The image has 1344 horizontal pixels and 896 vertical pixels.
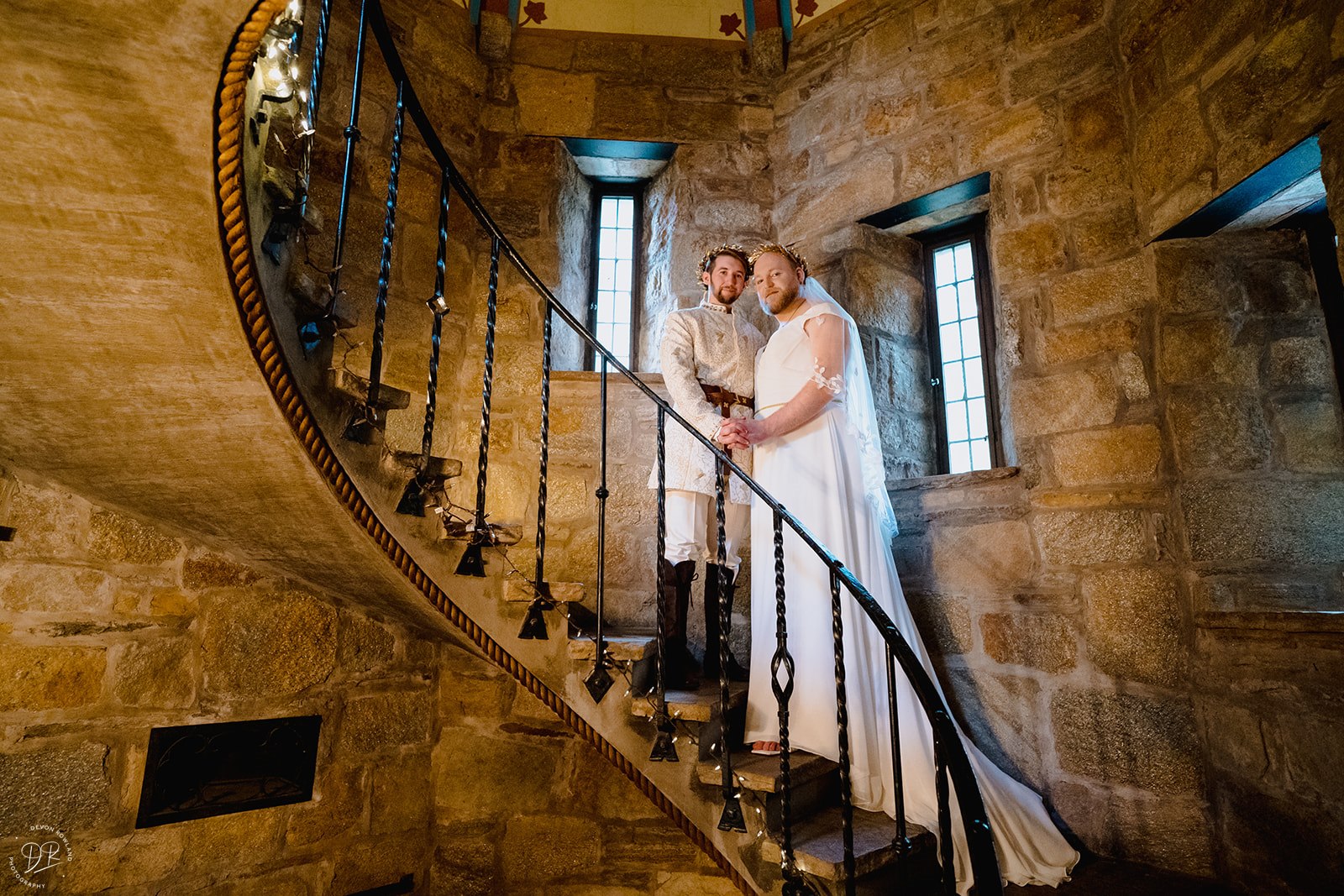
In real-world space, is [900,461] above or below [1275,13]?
below

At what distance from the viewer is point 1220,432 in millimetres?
2365

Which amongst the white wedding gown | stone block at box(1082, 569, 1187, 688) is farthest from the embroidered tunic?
stone block at box(1082, 569, 1187, 688)

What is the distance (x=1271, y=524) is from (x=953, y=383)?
1.31 meters

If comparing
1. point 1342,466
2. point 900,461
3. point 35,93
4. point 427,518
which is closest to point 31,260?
point 35,93

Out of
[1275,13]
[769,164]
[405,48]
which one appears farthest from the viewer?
[769,164]

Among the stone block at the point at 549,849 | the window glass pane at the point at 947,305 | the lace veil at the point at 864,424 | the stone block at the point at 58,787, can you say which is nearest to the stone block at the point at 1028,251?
the window glass pane at the point at 947,305

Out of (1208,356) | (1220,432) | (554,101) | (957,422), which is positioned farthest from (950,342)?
(554,101)

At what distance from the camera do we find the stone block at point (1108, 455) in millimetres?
2492

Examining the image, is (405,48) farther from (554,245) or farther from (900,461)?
(900,461)

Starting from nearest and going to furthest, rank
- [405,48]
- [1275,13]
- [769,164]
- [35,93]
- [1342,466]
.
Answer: [35,93], [1275,13], [1342,466], [405,48], [769,164]

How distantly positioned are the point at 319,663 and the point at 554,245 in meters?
2.20

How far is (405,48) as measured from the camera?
3.50 m

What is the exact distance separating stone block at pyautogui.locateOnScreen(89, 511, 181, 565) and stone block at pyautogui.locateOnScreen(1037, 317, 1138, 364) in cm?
329

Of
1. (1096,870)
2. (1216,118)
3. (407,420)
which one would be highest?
(1216,118)
